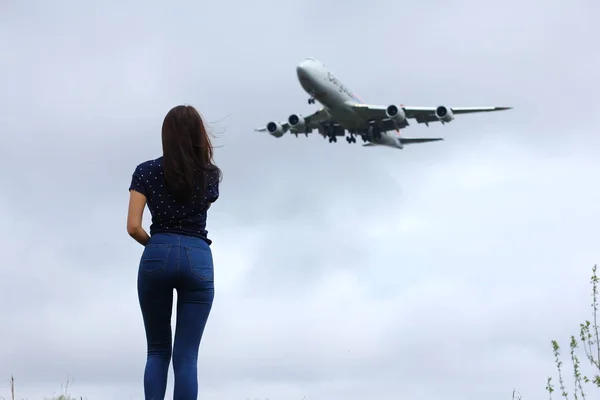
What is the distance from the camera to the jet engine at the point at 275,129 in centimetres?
5194

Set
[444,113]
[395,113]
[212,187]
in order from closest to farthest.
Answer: [212,187] < [444,113] < [395,113]

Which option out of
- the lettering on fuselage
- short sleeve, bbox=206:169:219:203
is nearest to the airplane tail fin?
the lettering on fuselage

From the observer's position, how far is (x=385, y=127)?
51844mm

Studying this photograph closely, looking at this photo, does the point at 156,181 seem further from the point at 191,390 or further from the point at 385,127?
the point at 385,127

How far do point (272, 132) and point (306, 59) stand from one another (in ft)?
16.2

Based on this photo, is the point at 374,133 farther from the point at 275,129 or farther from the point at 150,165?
the point at 150,165

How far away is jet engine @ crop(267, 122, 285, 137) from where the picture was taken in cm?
5194

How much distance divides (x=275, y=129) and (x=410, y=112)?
8201 mm

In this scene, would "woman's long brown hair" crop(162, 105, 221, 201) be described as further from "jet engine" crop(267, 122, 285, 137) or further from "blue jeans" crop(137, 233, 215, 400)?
"jet engine" crop(267, 122, 285, 137)

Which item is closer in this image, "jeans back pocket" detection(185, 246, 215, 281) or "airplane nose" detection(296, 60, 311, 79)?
"jeans back pocket" detection(185, 246, 215, 281)

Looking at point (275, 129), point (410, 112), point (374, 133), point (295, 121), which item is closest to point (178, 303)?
point (410, 112)

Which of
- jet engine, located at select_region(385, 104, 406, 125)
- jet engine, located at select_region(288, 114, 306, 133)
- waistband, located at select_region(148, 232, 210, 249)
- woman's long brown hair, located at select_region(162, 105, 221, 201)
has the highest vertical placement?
jet engine, located at select_region(288, 114, 306, 133)

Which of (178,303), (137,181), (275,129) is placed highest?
(275,129)

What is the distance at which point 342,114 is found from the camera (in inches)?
1981
